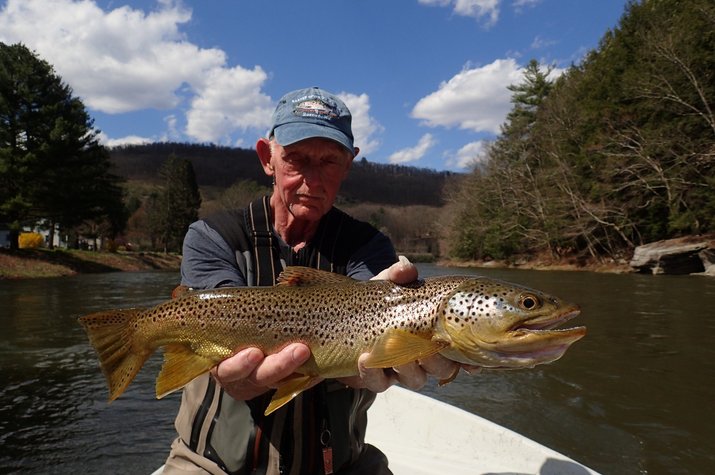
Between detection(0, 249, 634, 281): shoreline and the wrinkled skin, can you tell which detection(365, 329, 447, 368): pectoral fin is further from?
detection(0, 249, 634, 281): shoreline

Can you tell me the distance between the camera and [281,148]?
342cm

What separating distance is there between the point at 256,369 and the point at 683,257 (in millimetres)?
38695

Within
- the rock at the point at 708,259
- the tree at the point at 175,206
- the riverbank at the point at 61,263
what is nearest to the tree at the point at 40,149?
the riverbank at the point at 61,263

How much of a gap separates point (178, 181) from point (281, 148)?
8690 centimetres

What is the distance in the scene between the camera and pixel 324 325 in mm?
3020

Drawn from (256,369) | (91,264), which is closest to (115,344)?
(256,369)

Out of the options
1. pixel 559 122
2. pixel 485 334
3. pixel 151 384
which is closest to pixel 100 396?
pixel 151 384

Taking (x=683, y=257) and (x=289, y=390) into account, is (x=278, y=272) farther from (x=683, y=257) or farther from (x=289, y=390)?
(x=683, y=257)

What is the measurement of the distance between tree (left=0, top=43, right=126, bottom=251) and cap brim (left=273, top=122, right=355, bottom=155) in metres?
45.7

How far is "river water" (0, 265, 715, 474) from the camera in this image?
6.77 m

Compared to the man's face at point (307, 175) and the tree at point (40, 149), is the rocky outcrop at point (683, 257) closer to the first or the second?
the man's face at point (307, 175)

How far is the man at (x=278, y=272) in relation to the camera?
116 inches

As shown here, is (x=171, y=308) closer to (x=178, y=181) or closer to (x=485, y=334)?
(x=485, y=334)

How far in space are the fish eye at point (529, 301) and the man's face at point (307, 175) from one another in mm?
1410
